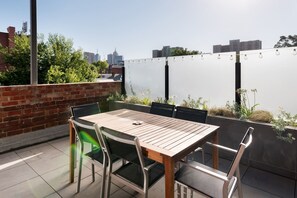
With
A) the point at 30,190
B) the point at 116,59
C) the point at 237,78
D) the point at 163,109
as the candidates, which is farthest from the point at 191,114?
the point at 116,59

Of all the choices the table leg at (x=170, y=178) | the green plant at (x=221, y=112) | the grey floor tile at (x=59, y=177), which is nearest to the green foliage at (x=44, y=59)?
the grey floor tile at (x=59, y=177)

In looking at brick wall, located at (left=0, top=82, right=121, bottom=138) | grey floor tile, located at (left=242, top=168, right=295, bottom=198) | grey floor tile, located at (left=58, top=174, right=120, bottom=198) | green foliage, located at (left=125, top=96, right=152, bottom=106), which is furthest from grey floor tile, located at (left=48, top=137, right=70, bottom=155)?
grey floor tile, located at (left=242, top=168, right=295, bottom=198)

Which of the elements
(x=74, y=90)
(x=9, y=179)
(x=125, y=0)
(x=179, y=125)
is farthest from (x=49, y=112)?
(x=125, y=0)

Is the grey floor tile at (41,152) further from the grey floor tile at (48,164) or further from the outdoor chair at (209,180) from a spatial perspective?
the outdoor chair at (209,180)

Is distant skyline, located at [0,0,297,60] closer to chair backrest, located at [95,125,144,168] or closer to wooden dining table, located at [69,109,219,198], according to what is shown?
wooden dining table, located at [69,109,219,198]

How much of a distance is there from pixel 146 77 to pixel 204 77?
1.56 meters

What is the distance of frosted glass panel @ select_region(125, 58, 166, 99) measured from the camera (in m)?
4.40

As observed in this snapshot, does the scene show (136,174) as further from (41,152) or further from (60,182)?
(41,152)

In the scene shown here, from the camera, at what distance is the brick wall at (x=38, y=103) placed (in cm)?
324

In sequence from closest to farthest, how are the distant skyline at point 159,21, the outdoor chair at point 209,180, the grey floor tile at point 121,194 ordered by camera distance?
the outdoor chair at point 209,180 < the grey floor tile at point 121,194 < the distant skyline at point 159,21

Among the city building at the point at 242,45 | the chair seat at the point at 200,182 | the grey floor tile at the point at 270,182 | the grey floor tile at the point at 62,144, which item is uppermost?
the city building at the point at 242,45

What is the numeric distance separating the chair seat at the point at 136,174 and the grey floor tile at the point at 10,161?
1.95 m

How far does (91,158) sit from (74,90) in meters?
2.53

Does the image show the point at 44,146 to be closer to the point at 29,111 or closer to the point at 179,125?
the point at 29,111
